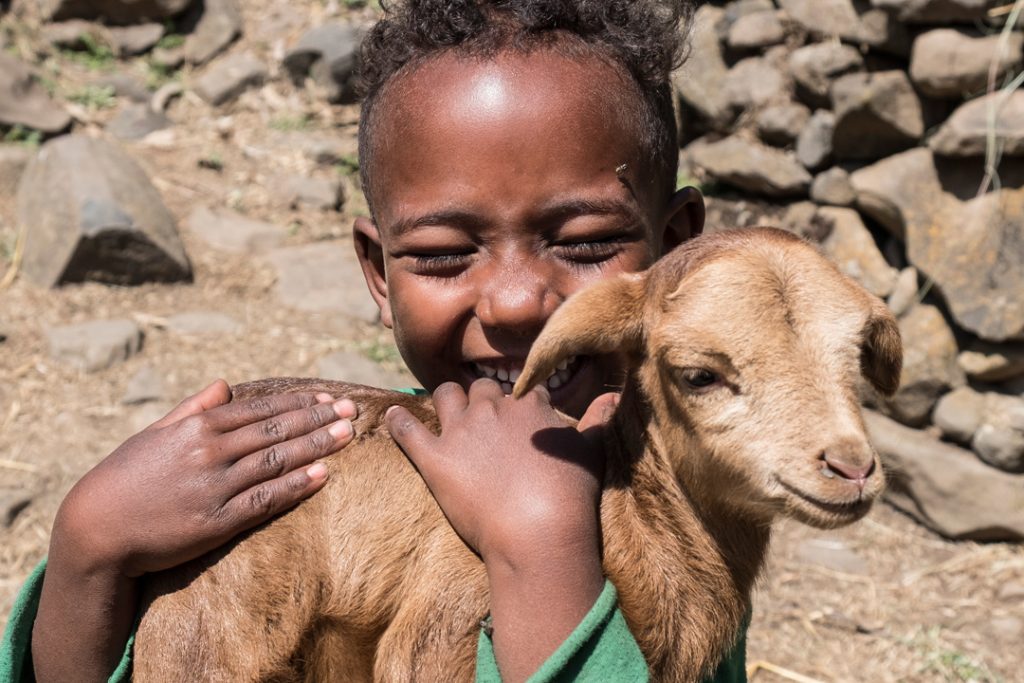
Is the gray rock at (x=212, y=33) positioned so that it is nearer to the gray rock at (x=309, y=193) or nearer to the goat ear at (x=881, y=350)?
the gray rock at (x=309, y=193)

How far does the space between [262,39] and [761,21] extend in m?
5.11

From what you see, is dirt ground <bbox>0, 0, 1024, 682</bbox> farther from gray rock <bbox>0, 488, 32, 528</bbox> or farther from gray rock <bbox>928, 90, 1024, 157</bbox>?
gray rock <bbox>928, 90, 1024, 157</bbox>

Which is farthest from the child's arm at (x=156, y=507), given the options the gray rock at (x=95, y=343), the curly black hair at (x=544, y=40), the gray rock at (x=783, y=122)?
the gray rock at (x=783, y=122)

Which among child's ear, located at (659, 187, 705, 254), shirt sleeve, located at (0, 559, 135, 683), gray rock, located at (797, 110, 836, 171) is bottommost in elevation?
gray rock, located at (797, 110, 836, 171)

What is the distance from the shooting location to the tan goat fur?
269 centimetres

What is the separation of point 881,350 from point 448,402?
1.18 m

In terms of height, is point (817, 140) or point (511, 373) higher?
point (511, 373)

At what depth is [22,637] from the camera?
313 centimetres

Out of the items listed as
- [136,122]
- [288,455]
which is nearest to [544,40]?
[288,455]

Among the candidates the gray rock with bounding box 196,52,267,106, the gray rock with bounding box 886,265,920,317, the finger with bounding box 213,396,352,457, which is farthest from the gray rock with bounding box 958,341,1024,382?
the gray rock with bounding box 196,52,267,106

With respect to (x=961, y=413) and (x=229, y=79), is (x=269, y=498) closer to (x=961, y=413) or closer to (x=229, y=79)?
(x=961, y=413)

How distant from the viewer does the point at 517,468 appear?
9.11 feet

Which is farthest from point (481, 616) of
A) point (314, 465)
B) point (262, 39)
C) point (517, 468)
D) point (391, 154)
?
point (262, 39)

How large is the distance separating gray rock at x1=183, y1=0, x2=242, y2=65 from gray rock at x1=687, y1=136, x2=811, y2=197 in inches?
199
